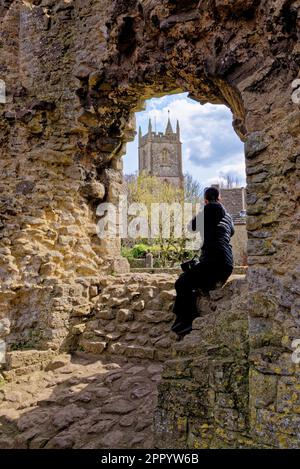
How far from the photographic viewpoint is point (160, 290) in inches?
231

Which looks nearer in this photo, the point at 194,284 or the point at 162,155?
the point at 194,284

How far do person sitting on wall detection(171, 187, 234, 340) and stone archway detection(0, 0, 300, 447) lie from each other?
978mm

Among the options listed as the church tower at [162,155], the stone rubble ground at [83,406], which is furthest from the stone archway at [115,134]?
the church tower at [162,155]

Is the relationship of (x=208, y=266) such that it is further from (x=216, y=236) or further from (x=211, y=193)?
(x=211, y=193)

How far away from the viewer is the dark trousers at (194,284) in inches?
182

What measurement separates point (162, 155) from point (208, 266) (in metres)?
49.4

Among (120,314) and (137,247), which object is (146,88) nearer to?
(120,314)

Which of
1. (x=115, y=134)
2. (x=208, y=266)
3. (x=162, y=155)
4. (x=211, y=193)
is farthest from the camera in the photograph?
(x=162, y=155)

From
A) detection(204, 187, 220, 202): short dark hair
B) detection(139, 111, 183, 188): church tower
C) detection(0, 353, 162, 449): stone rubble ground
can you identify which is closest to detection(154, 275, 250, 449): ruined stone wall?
detection(0, 353, 162, 449): stone rubble ground

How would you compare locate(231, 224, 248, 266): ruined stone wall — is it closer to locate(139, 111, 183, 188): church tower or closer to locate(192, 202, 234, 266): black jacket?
locate(192, 202, 234, 266): black jacket

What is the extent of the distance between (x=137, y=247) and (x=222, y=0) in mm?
14270

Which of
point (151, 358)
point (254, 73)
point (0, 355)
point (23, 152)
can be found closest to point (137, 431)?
point (151, 358)

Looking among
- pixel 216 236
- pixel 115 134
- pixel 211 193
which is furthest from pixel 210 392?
pixel 115 134

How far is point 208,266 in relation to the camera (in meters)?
4.60
